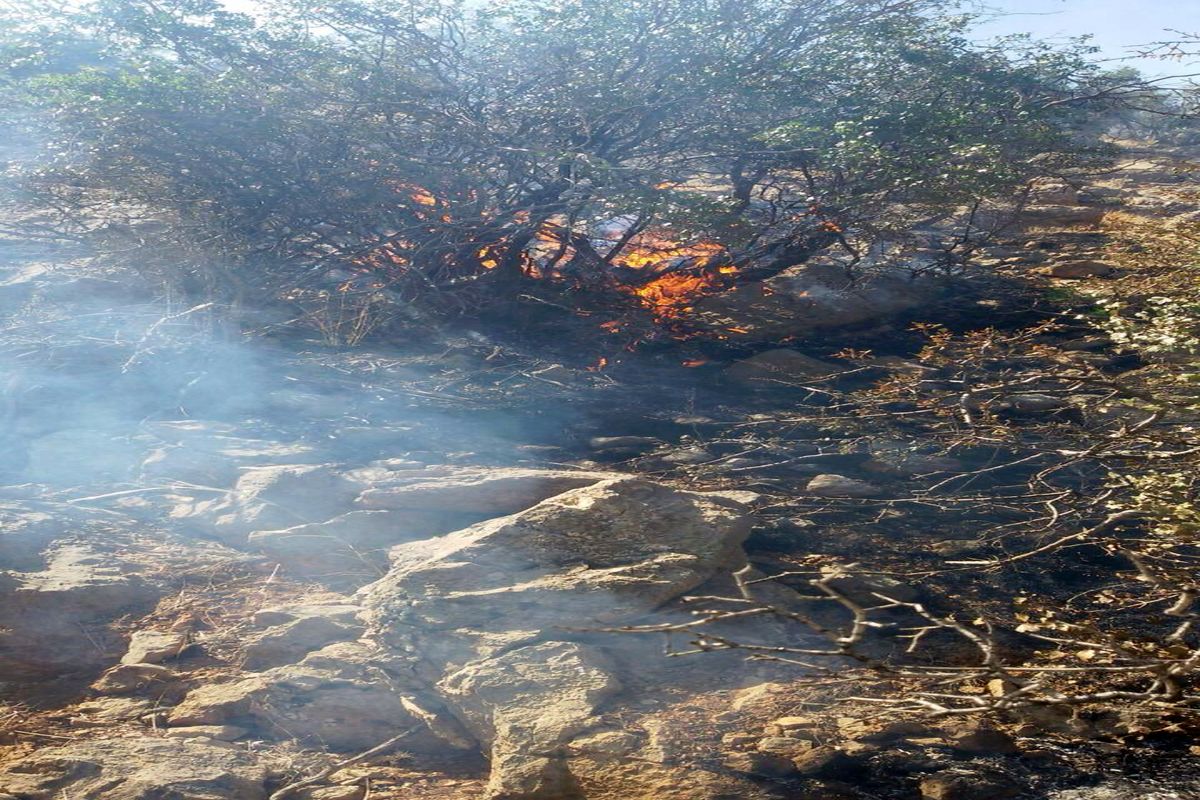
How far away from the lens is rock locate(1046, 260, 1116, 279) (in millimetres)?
7703

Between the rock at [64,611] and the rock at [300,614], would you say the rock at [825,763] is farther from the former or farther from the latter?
the rock at [64,611]

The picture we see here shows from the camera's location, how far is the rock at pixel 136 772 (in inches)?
104

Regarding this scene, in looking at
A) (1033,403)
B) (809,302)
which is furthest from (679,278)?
(1033,403)

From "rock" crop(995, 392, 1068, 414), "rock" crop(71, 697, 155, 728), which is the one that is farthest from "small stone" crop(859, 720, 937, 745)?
"rock" crop(995, 392, 1068, 414)

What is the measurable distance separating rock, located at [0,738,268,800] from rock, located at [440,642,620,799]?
0.61 metres

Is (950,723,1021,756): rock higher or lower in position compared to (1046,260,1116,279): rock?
lower

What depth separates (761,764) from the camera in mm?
2777

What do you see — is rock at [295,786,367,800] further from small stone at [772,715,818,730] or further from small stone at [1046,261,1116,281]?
small stone at [1046,261,1116,281]

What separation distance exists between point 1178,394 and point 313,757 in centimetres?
343

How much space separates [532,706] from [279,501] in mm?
1905

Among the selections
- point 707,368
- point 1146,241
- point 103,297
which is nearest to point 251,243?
point 103,297

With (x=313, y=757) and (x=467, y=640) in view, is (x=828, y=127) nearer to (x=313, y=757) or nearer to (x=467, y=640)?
(x=467, y=640)

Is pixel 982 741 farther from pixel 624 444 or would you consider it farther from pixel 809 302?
pixel 809 302

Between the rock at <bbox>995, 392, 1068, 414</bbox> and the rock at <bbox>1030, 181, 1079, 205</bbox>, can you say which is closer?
the rock at <bbox>995, 392, 1068, 414</bbox>
